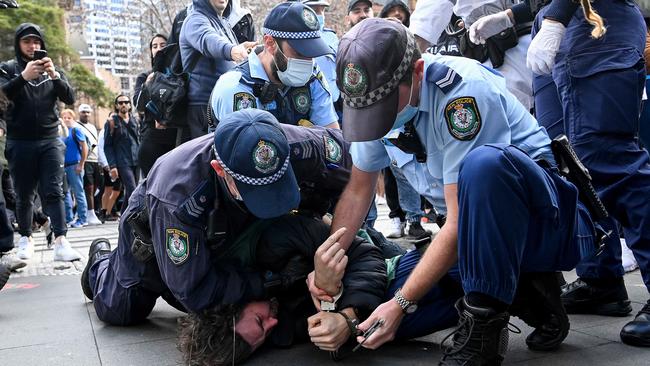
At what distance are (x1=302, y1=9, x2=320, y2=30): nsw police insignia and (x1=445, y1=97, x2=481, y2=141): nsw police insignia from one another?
1475mm

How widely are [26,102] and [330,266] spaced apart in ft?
11.7

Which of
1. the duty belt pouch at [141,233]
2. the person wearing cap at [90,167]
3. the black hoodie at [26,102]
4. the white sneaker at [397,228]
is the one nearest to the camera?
the duty belt pouch at [141,233]

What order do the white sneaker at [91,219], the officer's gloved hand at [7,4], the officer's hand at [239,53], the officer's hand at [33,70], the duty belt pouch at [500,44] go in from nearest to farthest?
1. the duty belt pouch at [500,44]
2. the officer's hand at [239,53]
3. the officer's gloved hand at [7,4]
4. the officer's hand at [33,70]
5. the white sneaker at [91,219]

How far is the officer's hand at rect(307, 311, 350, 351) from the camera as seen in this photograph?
2.02m

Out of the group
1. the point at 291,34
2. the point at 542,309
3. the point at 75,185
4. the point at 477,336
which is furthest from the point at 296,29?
the point at 75,185

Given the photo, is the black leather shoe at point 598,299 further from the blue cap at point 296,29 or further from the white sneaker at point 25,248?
the white sneaker at point 25,248

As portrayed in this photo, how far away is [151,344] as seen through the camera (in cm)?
249

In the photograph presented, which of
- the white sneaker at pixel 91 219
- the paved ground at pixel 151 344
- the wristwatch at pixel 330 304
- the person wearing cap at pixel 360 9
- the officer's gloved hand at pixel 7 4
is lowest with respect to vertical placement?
the white sneaker at pixel 91 219

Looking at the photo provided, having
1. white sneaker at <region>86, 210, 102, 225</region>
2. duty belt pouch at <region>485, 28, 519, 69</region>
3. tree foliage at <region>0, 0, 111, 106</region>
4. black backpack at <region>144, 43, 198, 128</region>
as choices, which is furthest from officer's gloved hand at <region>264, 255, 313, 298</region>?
tree foliage at <region>0, 0, 111, 106</region>

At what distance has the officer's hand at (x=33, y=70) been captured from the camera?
448cm

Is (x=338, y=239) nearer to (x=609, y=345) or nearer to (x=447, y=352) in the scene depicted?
(x=447, y=352)

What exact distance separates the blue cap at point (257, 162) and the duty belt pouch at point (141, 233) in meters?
0.46

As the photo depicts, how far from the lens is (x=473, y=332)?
1741 millimetres

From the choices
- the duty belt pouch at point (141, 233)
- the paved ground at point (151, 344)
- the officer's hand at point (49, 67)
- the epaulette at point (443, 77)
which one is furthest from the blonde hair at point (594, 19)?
the officer's hand at point (49, 67)
